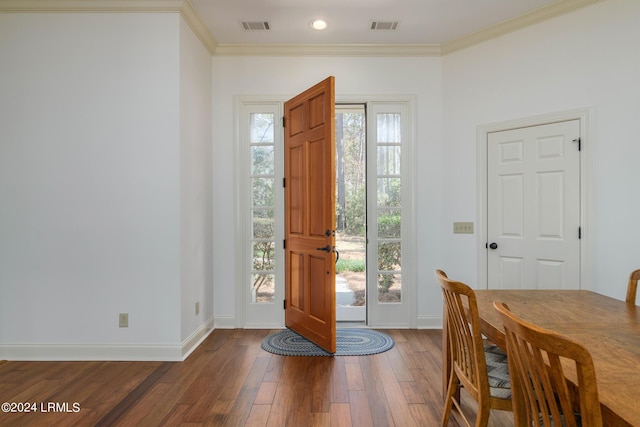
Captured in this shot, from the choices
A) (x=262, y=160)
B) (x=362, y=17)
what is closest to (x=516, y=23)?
(x=362, y=17)

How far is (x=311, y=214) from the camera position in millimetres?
3477

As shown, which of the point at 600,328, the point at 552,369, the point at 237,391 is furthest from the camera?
the point at 237,391

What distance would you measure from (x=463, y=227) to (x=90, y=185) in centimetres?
345

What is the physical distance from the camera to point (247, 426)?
2098mm

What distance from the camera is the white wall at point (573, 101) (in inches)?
113

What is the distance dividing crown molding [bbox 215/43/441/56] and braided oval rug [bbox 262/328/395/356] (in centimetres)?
289

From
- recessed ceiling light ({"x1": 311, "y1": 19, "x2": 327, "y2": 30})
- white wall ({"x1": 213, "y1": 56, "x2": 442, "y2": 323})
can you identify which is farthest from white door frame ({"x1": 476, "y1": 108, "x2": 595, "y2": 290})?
recessed ceiling light ({"x1": 311, "y1": 19, "x2": 327, "y2": 30})

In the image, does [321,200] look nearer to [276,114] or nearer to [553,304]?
[276,114]

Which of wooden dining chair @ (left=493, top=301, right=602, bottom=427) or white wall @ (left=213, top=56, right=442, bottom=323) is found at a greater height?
white wall @ (left=213, top=56, right=442, bottom=323)

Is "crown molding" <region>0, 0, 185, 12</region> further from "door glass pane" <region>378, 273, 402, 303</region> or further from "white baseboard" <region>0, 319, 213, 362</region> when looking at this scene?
"door glass pane" <region>378, 273, 402, 303</region>

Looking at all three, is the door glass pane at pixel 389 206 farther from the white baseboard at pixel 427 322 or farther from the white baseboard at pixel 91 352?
the white baseboard at pixel 91 352

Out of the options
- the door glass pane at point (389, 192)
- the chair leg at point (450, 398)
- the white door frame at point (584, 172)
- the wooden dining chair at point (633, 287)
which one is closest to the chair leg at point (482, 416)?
the chair leg at point (450, 398)

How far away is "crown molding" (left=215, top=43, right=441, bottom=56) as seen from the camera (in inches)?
153

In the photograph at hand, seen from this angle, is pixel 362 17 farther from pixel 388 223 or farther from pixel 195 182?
pixel 195 182
